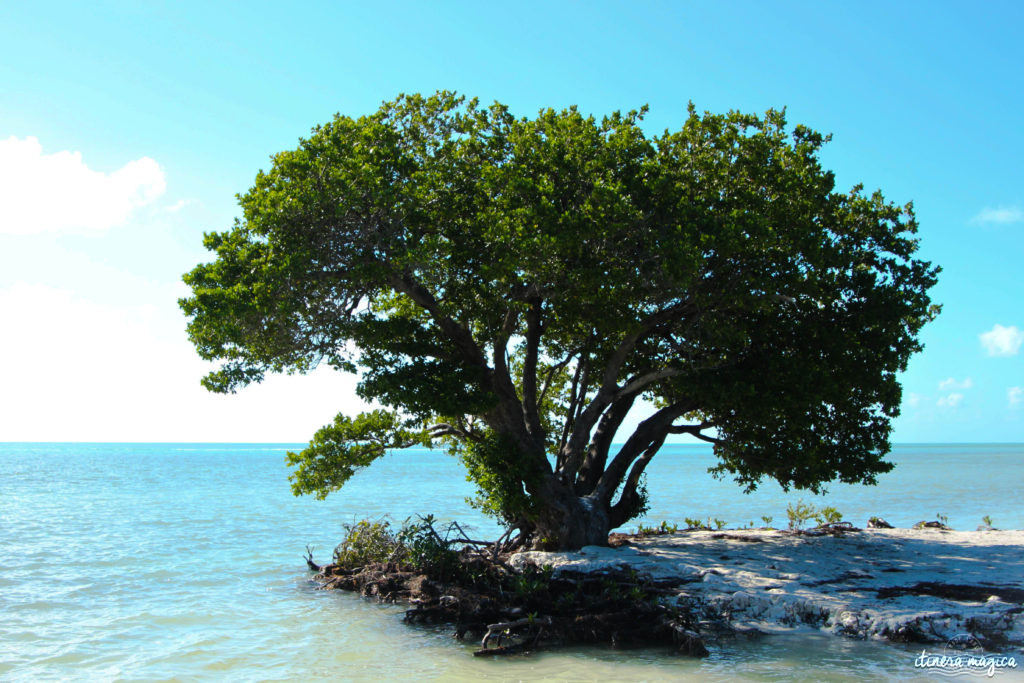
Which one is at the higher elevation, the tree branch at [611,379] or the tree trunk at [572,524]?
the tree branch at [611,379]

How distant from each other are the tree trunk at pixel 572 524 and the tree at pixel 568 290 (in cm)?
5

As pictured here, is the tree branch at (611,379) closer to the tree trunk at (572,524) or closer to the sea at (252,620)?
the tree trunk at (572,524)

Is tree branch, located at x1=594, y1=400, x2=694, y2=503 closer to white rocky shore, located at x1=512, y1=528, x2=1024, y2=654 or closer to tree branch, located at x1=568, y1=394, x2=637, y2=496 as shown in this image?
tree branch, located at x1=568, y1=394, x2=637, y2=496

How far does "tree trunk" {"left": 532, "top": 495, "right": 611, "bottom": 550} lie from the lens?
15.3 m

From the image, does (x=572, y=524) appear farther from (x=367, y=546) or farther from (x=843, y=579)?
(x=843, y=579)

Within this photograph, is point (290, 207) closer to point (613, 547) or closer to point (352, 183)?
point (352, 183)

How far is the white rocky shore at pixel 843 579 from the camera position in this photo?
11.2m

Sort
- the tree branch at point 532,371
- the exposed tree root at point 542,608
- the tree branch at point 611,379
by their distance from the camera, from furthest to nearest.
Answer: the tree branch at point 532,371 < the tree branch at point 611,379 < the exposed tree root at point 542,608

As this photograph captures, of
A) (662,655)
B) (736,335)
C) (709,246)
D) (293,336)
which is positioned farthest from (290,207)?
(662,655)

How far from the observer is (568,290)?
530 inches

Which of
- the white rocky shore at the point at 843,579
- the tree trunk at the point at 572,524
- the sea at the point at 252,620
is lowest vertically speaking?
the sea at the point at 252,620

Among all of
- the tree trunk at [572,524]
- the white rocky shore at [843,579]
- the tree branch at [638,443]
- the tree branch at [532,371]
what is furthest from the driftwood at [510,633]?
the tree branch at [532,371]

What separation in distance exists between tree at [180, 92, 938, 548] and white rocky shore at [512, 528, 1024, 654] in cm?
155

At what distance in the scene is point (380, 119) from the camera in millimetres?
15328
